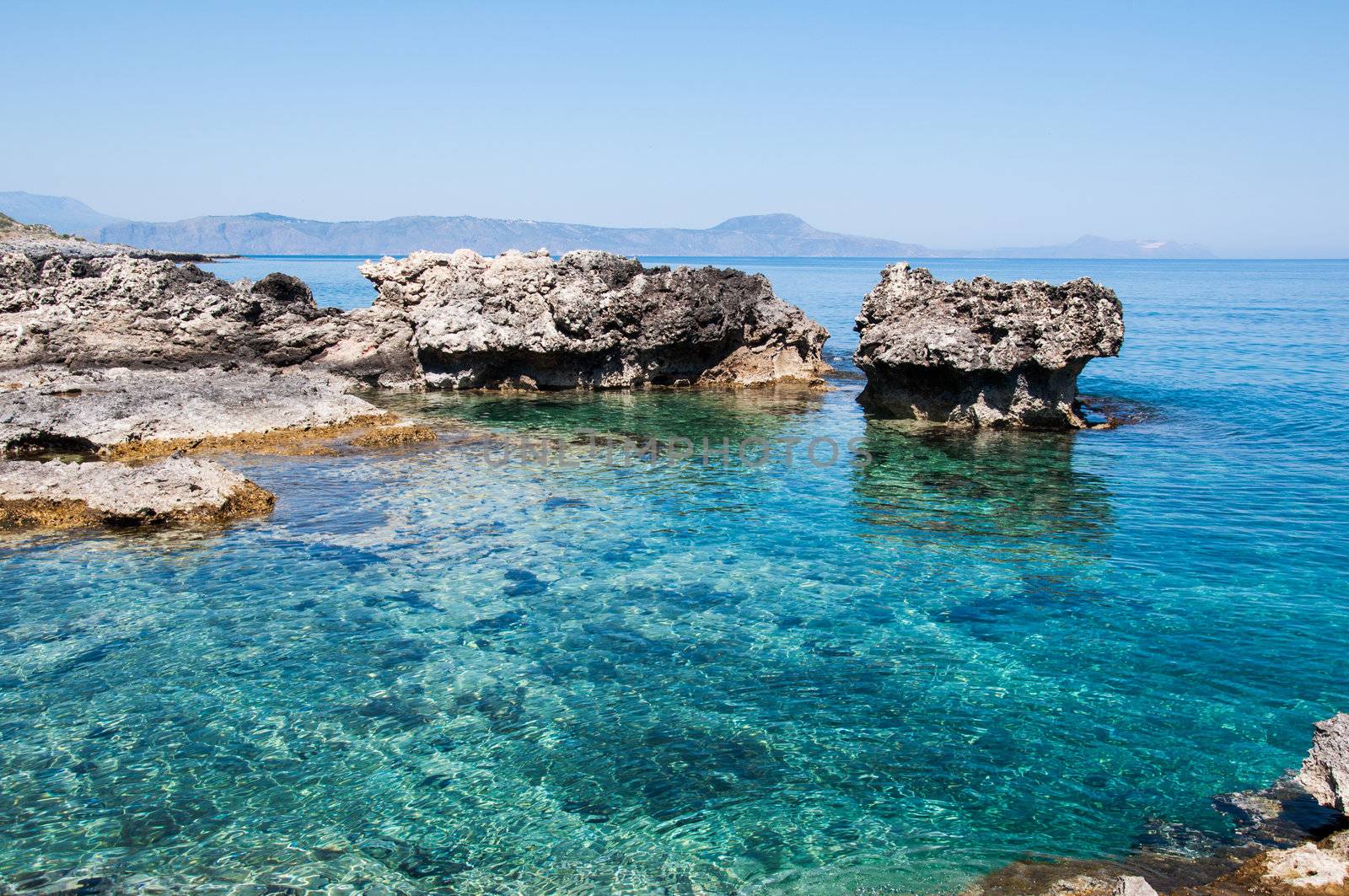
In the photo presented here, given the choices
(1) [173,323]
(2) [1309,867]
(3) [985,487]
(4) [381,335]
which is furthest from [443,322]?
(2) [1309,867]

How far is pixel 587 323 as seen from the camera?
27562 millimetres

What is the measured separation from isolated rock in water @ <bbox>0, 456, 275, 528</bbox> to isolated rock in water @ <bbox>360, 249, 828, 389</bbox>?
13.1 m

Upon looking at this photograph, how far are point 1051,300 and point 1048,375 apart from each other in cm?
190

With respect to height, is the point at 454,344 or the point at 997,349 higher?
the point at 997,349

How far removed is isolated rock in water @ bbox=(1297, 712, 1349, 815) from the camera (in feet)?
21.5

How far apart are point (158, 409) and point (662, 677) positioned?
593 inches

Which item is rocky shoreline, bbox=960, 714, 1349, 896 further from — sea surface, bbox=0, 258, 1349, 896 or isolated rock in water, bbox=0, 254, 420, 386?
isolated rock in water, bbox=0, 254, 420, 386

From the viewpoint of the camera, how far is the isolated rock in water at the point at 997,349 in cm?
2181

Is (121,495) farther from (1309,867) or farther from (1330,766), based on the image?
(1330,766)

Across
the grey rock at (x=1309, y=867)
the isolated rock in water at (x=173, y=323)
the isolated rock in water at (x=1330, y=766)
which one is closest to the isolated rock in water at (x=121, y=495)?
the isolated rock in water at (x=173, y=323)

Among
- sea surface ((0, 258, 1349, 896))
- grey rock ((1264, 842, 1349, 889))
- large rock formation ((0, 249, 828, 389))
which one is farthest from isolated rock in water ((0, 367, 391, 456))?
grey rock ((1264, 842, 1349, 889))

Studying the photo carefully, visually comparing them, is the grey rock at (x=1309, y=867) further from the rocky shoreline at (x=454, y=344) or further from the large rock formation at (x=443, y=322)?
the large rock formation at (x=443, y=322)

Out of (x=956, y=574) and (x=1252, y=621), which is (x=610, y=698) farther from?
(x=1252, y=621)

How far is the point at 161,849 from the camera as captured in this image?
6.65 m
